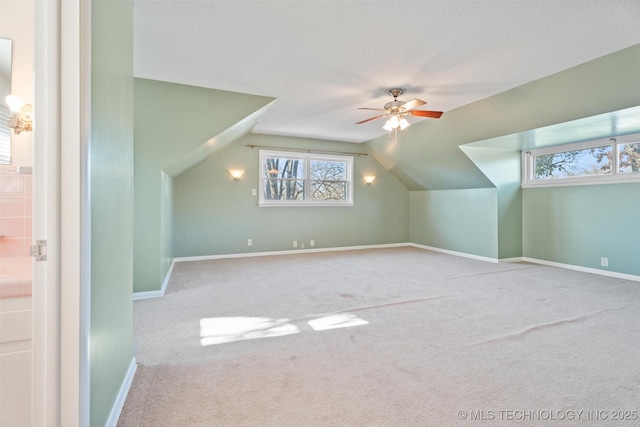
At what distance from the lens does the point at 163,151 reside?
349cm

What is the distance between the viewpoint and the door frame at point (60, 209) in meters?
0.97

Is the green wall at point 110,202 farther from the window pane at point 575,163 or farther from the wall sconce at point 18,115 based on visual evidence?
the window pane at point 575,163

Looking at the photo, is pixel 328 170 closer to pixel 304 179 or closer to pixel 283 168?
pixel 304 179

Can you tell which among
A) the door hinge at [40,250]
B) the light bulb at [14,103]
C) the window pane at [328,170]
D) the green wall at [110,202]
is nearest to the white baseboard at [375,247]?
the window pane at [328,170]

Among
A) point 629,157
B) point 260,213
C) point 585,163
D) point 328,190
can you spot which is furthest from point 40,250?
point 585,163

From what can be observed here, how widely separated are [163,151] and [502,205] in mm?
5799

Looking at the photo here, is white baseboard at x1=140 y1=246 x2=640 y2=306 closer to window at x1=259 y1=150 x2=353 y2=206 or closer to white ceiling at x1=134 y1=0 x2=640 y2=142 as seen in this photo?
window at x1=259 y1=150 x2=353 y2=206

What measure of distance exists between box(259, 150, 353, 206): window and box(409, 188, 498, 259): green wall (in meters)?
1.94

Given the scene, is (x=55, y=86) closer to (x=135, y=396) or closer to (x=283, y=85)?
(x=135, y=396)

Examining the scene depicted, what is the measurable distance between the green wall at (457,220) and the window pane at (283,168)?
320cm

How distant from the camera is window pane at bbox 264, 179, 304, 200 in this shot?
6.36 m

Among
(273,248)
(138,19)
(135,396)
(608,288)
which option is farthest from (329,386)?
(273,248)

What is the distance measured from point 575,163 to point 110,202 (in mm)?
6488

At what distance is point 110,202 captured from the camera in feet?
4.60
